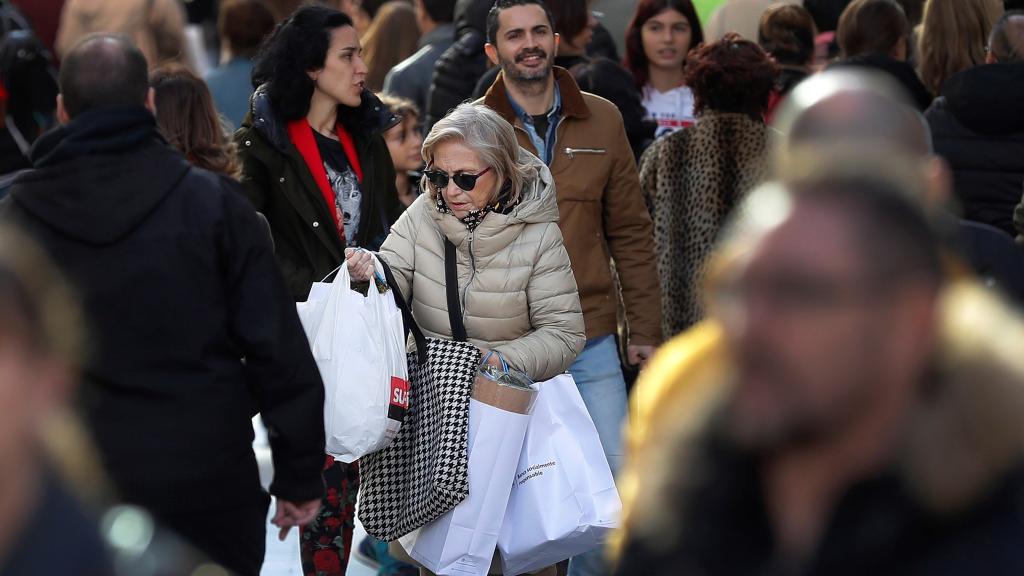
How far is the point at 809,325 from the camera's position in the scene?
152 centimetres

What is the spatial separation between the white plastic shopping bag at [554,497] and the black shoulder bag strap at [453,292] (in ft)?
1.04

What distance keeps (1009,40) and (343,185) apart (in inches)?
109

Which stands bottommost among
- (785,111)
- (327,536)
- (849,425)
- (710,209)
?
(327,536)

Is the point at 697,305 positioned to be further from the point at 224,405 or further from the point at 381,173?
the point at 224,405

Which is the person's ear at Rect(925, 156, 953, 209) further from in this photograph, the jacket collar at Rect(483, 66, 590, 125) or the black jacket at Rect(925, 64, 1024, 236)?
the black jacket at Rect(925, 64, 1024, 236)

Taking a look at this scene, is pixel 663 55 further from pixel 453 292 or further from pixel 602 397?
pixel 453 292

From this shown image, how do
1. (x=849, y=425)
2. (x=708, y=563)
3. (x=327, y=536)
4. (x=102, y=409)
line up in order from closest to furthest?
1. (x=849, y=425)
2. (x=708, y=563)
3. (x=102, y=409)
4. (x=327, y=536)

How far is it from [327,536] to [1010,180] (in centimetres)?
293

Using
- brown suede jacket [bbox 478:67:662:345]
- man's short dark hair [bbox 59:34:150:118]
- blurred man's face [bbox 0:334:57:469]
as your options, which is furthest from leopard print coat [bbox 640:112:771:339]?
blurred man's face [bbox 0:334:57:469]

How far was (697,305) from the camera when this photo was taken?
6.50 meters

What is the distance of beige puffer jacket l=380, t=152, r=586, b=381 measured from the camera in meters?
4.99

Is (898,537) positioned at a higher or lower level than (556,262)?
higher

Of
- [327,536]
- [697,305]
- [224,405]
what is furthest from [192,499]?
[697,305]

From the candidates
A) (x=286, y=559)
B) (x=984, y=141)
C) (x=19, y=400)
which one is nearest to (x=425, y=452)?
(x=286, y=559)
